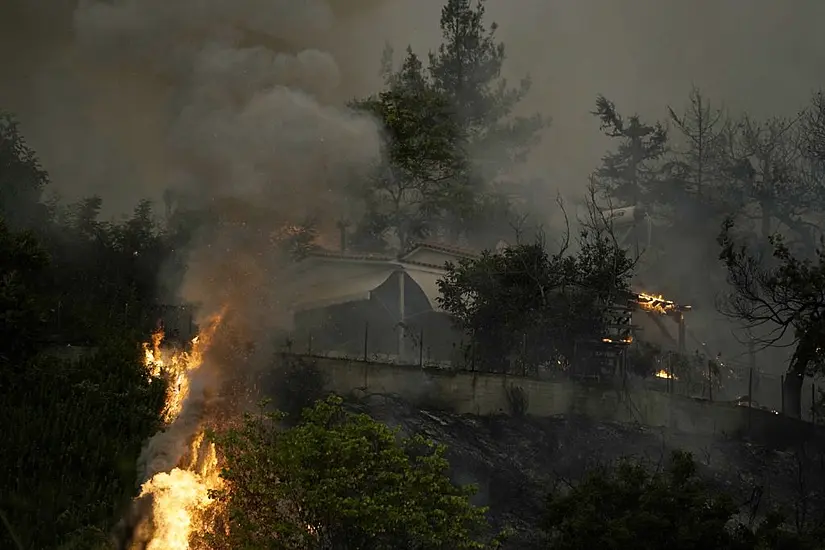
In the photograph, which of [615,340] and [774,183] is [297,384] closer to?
[615,340]

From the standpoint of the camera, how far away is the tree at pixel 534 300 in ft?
68.5

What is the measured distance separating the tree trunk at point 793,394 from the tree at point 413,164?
13.2m

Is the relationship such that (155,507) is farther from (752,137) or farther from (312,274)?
(752,137)

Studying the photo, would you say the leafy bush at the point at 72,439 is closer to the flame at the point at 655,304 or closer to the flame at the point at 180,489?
the flame at the point at 180,489

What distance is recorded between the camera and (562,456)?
18188mm

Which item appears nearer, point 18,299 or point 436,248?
point 18,299

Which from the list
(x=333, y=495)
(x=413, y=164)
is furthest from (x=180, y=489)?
(x=413, y=164)

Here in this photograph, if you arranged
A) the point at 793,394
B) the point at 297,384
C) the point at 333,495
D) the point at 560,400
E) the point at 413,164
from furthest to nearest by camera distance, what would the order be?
the point at 413,164 < the point at 793,394 < the point at 560,400 < the point at 297,384 < the point at 333,495

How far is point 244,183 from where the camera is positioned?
71.0 feet

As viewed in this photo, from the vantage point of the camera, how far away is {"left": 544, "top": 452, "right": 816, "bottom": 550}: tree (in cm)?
1202

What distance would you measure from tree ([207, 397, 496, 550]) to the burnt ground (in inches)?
174

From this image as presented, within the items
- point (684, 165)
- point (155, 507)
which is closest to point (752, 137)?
point (684, 165)

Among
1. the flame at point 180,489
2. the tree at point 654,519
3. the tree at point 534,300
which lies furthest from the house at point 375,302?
the tree at point 654,519

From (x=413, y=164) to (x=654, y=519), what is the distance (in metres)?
18.1
